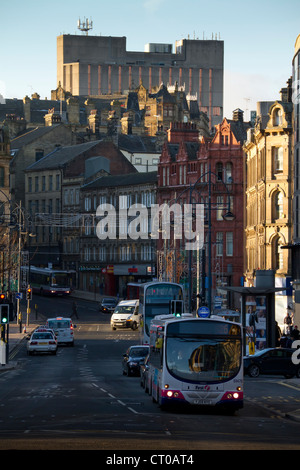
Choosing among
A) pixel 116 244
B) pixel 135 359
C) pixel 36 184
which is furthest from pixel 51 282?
pixel 135 359

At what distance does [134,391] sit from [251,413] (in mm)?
8127

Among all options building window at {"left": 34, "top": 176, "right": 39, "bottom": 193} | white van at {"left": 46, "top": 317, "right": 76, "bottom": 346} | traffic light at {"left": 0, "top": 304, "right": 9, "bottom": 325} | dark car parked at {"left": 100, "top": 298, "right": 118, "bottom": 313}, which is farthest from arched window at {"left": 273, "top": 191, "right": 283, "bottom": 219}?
building window at {"left": 34, "top": 176, "right": 39, "bottom": 193}

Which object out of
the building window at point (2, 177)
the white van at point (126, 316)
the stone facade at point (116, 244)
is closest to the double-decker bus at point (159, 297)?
the white van at point (126, 316)

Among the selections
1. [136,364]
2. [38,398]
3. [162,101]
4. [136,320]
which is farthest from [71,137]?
[38,398]

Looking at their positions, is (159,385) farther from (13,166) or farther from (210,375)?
(13,166)

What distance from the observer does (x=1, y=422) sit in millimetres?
25703

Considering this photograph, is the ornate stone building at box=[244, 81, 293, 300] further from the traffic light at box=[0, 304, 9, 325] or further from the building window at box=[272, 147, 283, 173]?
the traffic light at box=[0, 304, 9, 325]

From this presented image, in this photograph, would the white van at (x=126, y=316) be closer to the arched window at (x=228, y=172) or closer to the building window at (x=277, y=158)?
the building window at (x=277, y=158)

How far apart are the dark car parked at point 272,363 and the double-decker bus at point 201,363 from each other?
58.7ft

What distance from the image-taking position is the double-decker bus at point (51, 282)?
381 feet

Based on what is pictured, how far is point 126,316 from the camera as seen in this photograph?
8406 cm

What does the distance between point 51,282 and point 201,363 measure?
289ft

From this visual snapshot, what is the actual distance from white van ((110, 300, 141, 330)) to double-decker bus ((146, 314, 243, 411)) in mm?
52659

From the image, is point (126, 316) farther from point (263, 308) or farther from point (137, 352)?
point (137, 352)
